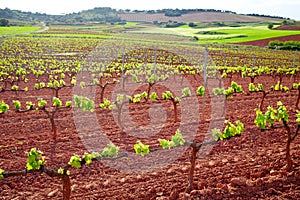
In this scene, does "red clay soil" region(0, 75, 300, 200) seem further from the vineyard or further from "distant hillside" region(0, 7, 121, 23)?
"distant hillside" region(0, 7, 121, 23)

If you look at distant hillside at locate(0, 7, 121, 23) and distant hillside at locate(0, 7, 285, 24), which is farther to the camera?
distant hillside at locate(0, 7, 121, 23)

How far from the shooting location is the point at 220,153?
9.02 metres

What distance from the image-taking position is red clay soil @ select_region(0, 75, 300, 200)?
6832mm

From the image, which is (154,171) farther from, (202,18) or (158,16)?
(158,16)

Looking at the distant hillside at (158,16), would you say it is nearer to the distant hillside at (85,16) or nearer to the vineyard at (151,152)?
the distant hillside at (85,16)

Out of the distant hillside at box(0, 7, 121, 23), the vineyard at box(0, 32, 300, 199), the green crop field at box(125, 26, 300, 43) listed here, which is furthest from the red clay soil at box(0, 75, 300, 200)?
the distant hillside at box(0, 7, 121, 23)

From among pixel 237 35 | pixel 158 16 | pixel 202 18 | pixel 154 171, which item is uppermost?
pixel 158 16

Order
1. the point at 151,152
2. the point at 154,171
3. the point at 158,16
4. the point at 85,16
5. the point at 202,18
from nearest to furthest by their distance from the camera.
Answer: the point at 154,171 → the point at 151,152 → the point at 202,18 → the point at 158,16 → the point at 85,16

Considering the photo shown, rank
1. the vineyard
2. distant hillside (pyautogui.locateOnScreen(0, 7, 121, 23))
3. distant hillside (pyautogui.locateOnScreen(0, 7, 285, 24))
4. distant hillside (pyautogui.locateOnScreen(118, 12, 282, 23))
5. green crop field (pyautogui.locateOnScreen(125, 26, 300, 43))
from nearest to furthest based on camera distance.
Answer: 1. the vineyard
2. green crop field (pyautogui.locateOnScreen(125, 26, 300, 43))
3. distant hillside (pyautogui.locateOnScreen(118, 12, 282, 23))
4. distant hillside (pyautogui.locateOnScreen(0, 7, 285, 24))
5. distant hillside (pyautogui.locateOnScreen(0, 7, 121, 23))

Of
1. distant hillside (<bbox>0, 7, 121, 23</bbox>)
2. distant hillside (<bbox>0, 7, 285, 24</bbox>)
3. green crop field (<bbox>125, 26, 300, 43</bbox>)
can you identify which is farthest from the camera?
distant hillside (<bbox>0, 7, 121, 23</bbox>)

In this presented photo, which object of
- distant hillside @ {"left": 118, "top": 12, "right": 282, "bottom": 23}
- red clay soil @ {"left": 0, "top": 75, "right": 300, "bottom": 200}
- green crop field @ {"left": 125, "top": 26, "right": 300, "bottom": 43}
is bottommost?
red clay soil @ {"left": 0, "top": 75, "right": 300, "bottom": 200}

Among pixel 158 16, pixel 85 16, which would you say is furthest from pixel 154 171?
pixel 85 16

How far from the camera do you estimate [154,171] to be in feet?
26.0

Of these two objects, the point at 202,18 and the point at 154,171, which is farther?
the point at 202,18
